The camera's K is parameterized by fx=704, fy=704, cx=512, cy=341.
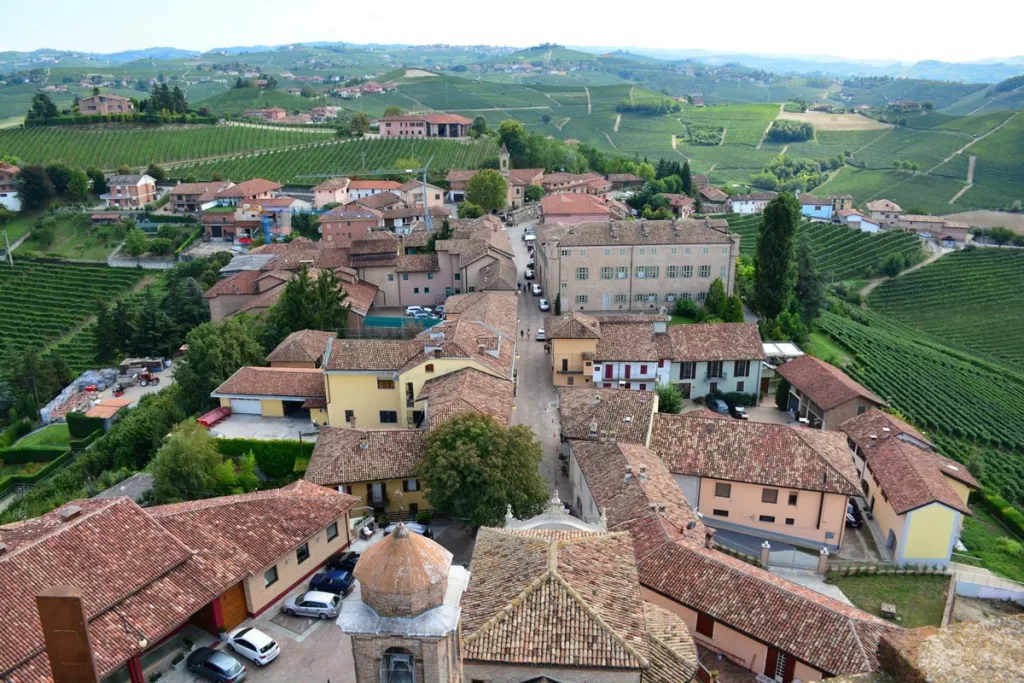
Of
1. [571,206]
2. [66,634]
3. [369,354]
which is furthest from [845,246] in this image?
[66,634]

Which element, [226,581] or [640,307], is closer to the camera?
[226,581]

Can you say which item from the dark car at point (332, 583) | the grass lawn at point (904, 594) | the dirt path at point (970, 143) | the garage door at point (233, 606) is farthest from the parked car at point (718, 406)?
the dirt path at point (970, 143)

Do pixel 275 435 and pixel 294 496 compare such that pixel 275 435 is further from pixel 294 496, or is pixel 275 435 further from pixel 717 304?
pixel 717 304

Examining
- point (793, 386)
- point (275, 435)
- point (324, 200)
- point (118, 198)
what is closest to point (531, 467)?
point (275, 435)

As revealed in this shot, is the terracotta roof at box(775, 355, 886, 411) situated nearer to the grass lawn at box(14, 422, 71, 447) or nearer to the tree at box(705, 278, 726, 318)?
the tree at box(705, 278, 726, 318)

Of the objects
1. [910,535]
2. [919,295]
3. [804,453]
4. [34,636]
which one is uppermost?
[34,636]

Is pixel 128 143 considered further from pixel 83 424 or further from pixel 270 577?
pixel 270 577

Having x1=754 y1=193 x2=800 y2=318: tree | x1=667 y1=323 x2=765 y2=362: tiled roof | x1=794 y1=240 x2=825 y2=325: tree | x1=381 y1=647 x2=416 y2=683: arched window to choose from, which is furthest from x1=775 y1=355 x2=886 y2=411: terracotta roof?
x1=381 y1=647 x2=416 y2=683: arched window
